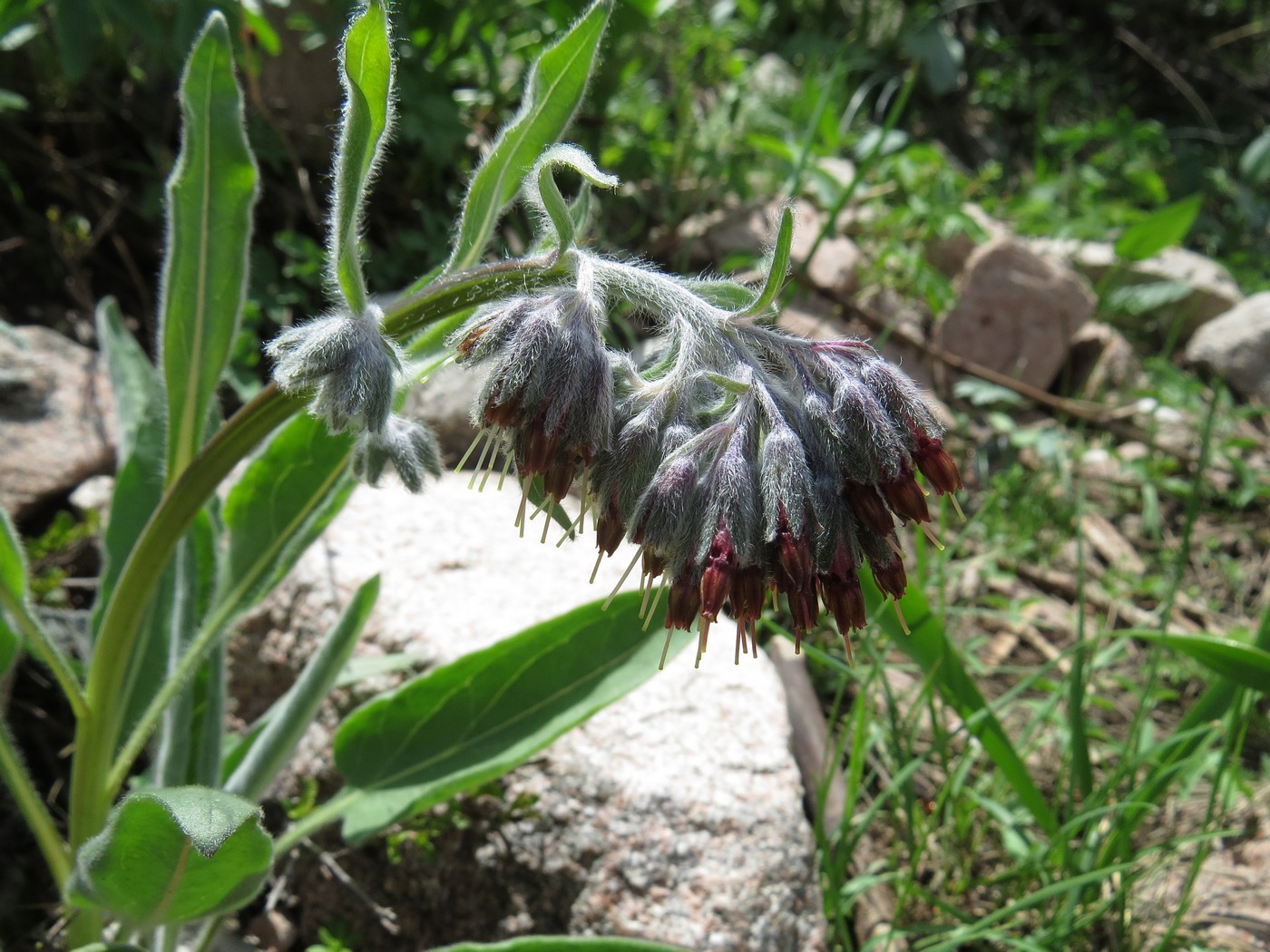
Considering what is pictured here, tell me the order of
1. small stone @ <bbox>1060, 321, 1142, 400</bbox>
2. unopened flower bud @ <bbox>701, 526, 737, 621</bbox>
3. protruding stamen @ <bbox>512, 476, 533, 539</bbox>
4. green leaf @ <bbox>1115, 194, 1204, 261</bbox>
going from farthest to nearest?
green leaf @ <bbox>1115, 194, 1204, 261</bbox> < small stone @ <bbox>1060, 321, 1142, 400</bbox> < protruding stamen @ <bbox>512, 476, 533, 539</bbox> < unopened flower bud @ <bbox>701, 526, 737, 621</bbox>

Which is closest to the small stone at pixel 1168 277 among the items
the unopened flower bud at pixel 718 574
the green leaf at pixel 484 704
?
the green leaf at pixel 484 704

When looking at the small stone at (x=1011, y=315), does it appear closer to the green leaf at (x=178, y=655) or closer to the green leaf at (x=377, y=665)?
the green leaf at (x=377, y=665)

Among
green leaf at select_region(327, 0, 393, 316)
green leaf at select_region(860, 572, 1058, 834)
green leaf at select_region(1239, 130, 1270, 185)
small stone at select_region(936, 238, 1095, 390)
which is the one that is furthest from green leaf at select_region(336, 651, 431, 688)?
green leaf at select_region(1239, 130, 1270, 185)

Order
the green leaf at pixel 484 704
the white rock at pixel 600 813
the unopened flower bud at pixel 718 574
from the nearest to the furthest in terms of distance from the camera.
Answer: the unopened flower bud at pixel 718 574 → the green leaf at pixel 484 704 → the white rock at pixel 600 813

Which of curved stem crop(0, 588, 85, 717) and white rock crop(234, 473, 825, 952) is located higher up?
curved stem crop(0, 588, 85, 717)

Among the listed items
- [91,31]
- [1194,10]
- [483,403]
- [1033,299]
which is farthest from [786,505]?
[1194,10]

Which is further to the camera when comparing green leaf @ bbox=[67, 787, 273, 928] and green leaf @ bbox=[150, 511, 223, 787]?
green leaf @ bbox=[150, 511, 223, 787]

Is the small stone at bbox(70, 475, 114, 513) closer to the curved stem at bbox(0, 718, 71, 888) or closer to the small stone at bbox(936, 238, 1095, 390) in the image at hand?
the curved stem at bbox(0, 718, 71, 888)
